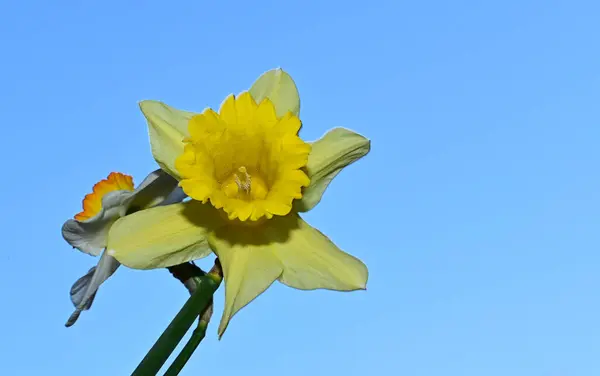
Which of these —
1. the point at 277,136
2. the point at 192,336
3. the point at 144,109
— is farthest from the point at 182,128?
the point at 192,336

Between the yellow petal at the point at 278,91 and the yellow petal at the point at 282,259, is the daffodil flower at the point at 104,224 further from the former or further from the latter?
the yellow petal at the point at 278,91

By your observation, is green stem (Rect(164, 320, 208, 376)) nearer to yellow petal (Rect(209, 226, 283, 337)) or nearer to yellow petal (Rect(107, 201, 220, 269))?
yellow petal (Rect(209, 226, 283, 337))

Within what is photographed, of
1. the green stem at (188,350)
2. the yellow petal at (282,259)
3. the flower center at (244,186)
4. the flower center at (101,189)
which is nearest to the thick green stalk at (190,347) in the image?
the green stem at (188,350)

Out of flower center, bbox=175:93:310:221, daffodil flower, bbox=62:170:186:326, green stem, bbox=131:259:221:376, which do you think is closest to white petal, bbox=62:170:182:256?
daffodil flower, bbox=62:170:186:326

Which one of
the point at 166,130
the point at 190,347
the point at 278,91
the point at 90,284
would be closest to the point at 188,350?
the point at 190,347

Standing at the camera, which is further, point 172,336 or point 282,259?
point 282,259

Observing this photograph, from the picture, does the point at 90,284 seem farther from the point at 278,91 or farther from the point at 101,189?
the point at 278,91

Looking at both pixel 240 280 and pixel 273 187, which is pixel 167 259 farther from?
pixel 273 187
